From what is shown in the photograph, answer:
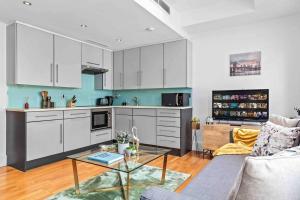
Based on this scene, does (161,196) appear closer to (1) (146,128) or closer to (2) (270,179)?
(2) (270,179)

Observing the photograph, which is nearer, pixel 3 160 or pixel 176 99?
pixel 3 160

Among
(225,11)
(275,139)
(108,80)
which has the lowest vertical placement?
A: (275,139)

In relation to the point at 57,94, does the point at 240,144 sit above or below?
below

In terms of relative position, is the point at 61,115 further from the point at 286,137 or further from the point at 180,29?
the point at 286,137

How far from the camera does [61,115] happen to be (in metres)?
3.47

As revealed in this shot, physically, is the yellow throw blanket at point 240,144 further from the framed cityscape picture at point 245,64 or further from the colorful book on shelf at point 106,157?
the framed cityscape picture at point 245,64

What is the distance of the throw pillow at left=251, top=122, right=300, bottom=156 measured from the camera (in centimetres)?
175

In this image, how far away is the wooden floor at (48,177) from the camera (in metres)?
2.30

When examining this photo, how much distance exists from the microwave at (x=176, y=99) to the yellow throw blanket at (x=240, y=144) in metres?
1.43

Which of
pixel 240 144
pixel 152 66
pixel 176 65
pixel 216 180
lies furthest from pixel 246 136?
pixel 152 66

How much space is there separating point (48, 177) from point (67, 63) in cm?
213

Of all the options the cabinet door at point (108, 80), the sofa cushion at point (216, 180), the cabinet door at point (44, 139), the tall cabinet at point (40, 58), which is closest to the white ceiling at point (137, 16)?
the tall cabinet at point (40, 58)

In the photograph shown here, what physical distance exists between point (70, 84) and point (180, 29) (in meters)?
2.43

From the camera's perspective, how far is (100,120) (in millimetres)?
4383
